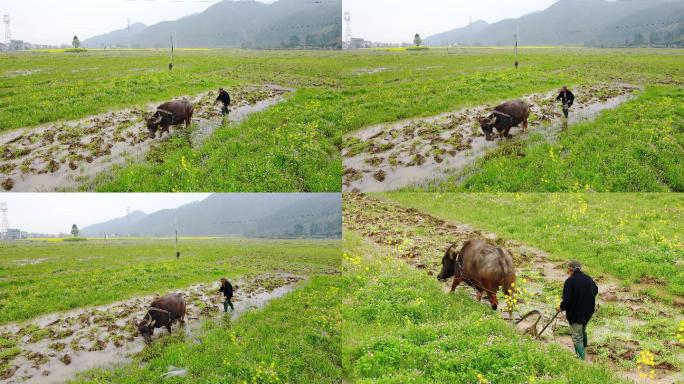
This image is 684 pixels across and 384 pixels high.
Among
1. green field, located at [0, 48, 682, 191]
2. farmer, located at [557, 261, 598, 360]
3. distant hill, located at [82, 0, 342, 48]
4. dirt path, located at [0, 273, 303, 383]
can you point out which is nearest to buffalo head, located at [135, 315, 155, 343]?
dirt path, located at [0, 273, 303, 383]

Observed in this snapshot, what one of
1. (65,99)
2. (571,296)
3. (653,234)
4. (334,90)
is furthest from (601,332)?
(65,99)

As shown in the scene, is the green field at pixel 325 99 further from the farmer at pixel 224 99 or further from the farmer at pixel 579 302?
the farmer at pixel 579 302

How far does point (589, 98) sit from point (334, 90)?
6.79m

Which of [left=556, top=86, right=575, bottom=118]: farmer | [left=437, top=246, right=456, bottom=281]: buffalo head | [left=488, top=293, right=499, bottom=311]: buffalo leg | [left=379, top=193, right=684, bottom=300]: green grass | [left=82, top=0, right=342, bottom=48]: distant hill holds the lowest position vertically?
[left=488, top=293, right=499, bottom=311]: buffalo leg

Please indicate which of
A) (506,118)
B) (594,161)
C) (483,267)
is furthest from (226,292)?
(594,161)

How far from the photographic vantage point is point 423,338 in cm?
823

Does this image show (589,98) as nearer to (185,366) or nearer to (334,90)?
(334,90)

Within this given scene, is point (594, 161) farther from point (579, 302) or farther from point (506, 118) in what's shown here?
point (579, 302)

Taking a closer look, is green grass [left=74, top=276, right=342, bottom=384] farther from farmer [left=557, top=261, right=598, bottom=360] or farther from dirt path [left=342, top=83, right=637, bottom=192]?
farmer [left=557, top=261, right=598, bottom=360]

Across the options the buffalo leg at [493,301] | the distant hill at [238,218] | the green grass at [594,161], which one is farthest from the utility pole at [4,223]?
the buffalo leg at [493,301]

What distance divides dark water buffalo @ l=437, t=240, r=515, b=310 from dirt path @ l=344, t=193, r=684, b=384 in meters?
0.46

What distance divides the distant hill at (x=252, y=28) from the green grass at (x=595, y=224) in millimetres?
4453

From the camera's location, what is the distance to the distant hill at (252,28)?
33.8 ft

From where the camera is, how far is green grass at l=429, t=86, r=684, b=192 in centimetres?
909
